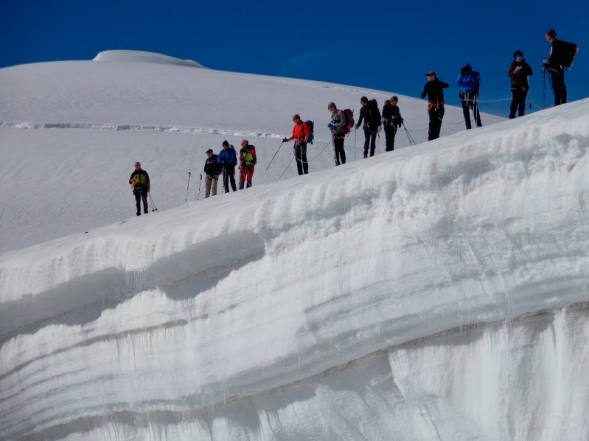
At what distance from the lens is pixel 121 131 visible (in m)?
28.9

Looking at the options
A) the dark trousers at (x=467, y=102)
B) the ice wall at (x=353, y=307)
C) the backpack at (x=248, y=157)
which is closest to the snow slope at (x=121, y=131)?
the backpack at (x=248, y=157)

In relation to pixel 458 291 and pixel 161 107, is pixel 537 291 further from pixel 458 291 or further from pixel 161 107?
pixel 161 107

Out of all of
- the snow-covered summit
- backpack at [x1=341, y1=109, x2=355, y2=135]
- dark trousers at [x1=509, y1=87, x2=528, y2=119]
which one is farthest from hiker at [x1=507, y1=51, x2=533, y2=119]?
the snow-covered summit

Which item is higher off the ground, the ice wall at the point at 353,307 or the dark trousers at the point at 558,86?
the dark trousers at the point at 558,86

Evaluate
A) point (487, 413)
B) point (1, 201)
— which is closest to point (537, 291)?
point (487, 413)

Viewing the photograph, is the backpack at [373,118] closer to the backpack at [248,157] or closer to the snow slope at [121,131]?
the backpack at [248,157]

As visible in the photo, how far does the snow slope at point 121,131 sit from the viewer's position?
2047cm

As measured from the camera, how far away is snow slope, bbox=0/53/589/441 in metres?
5.11

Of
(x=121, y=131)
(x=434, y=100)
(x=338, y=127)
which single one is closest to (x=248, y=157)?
(x=338, y=127)

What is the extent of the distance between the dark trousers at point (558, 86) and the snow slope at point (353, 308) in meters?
2.59

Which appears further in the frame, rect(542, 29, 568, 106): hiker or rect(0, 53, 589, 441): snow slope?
rect(542, 29, 568, 106): hiker

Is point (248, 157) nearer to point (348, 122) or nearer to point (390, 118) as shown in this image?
point (348, 122)

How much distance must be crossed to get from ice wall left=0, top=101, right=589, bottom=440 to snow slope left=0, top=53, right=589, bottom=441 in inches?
0.5

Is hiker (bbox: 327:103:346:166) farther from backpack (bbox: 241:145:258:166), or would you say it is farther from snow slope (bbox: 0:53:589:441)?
snow slope (bbox: 0:53:589:441)
